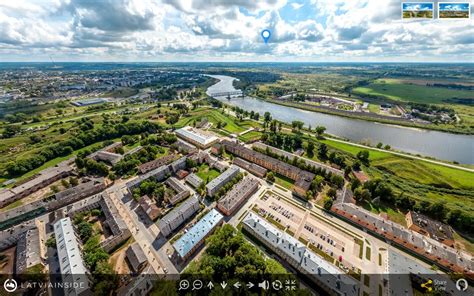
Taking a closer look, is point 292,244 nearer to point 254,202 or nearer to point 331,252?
point 331,252

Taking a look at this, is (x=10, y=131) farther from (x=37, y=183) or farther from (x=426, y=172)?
(x=426, y=172)

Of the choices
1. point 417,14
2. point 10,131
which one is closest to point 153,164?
point 417,14

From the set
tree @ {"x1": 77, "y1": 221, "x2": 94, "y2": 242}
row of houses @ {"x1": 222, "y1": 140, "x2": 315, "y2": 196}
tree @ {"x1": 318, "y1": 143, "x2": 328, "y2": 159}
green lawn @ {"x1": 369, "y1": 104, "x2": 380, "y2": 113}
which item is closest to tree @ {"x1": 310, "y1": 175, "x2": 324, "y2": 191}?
row of houses @ {"x1": 222, "y1": 140, "x2": 315, "y2": 196}

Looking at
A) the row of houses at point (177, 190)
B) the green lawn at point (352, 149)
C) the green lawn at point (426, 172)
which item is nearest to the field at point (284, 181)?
the row of houses at point (177, 190)

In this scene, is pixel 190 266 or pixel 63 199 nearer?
pixel 190 266

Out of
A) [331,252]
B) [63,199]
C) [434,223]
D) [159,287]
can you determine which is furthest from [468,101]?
[63,199]

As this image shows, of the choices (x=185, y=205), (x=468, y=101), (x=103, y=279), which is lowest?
(x=103, y=279)

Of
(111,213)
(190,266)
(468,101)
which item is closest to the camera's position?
(190,266)
